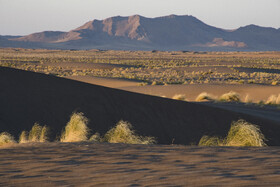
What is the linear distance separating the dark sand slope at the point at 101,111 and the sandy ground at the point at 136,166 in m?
3.18

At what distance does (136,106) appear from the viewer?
1291 centimetres

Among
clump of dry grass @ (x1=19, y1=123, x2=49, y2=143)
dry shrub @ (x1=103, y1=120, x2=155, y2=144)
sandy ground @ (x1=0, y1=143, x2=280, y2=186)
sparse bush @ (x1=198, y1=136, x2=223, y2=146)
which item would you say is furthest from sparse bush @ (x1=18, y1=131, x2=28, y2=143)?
sparse bush @ (x1=198, y1=136, x2=223, y2=146)

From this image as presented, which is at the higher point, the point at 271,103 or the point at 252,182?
the point at 252,182

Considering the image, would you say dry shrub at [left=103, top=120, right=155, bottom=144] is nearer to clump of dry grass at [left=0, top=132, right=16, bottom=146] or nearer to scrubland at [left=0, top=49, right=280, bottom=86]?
clump of dry grass at [left=0, top=132, right=16, bottom=146]

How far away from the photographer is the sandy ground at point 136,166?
5.23 metres

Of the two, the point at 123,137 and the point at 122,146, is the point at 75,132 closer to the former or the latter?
the point at 123,137

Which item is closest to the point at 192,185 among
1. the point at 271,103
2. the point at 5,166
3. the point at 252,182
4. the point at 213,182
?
the point at 213,182

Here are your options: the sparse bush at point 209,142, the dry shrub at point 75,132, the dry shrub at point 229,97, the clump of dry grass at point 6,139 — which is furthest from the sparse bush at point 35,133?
the dry shrub at point 229,97

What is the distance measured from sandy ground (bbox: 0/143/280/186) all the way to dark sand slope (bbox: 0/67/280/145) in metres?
3.18

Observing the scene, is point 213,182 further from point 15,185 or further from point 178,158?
point 15,185

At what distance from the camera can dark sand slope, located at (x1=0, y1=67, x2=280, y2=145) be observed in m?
11.4

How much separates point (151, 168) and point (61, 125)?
5.67 metres

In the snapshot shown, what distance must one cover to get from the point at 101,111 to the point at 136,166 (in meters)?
6.19

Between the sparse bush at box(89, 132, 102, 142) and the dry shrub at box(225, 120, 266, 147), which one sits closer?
the dry shrub at box(225, 120, 266, 147)
